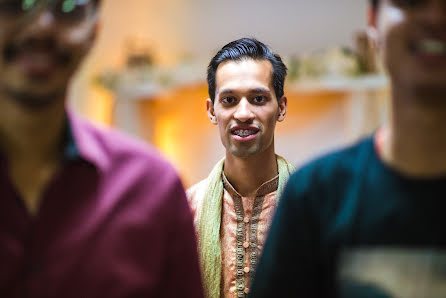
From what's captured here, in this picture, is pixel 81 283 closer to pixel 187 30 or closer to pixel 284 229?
pixel 284 229

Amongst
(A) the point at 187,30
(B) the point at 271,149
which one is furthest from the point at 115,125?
(B) the point at 271,149

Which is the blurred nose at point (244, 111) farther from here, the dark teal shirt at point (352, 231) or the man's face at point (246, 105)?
the dark teal shirt at point (352, 231)

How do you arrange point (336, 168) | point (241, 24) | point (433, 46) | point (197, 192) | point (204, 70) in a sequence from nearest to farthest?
point (433, 46) < point (336, 168) < point (197, 192) < point (204, 70) < point (241, 24)

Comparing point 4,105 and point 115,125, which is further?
point 115,125

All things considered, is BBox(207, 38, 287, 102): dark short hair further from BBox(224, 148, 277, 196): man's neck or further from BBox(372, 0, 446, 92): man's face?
BBox(372, 0, 446, 92): man's face

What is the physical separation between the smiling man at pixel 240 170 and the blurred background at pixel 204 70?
6.82ft

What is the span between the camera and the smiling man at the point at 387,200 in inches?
35.9

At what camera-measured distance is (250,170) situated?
57.9 inches

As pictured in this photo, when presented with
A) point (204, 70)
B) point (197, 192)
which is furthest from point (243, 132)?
point (204, 70)

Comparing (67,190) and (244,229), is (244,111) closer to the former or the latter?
(244,229)

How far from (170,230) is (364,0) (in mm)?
4706

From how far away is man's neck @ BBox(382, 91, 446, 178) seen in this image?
3.04 ft

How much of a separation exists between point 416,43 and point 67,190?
0.58 m

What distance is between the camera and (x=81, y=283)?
0.95 m
